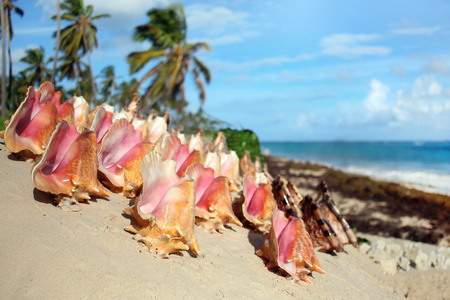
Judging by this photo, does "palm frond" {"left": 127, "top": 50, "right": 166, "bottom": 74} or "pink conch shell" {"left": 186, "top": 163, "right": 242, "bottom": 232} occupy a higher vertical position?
"palm frond" {"left": 127, "top": 50, "right": 166, "bottom": 74}

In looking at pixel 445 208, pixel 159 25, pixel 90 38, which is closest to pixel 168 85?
pixel 159 25

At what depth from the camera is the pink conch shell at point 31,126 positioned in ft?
6.63

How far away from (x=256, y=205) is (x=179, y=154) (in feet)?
2.04

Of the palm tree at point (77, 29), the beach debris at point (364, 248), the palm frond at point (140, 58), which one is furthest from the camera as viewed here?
the palm tree at point (77, 29)

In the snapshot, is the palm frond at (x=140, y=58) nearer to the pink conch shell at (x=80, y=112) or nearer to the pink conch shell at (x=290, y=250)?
the pink conch shell at (x=80, y=112)

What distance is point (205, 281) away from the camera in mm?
1639

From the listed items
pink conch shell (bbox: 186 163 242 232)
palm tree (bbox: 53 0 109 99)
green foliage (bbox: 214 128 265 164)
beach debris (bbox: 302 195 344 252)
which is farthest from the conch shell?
palm tree (bbox: 53 0 109 99)

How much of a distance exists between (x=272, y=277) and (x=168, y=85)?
22.3m

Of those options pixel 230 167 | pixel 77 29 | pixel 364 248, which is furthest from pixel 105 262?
pixel 77 29

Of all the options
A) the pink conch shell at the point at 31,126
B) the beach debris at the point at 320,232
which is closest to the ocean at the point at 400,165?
the beach debris at the point at 320,232

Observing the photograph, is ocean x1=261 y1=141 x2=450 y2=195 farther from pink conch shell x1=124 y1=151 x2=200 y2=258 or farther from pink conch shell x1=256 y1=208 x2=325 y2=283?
pink conch shell x1=124 y1=151 x2=200 y2=258

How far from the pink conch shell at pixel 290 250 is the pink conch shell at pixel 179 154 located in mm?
657

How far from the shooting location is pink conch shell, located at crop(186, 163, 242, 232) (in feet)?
7.16

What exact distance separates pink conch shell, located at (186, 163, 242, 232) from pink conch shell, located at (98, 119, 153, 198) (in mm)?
304
